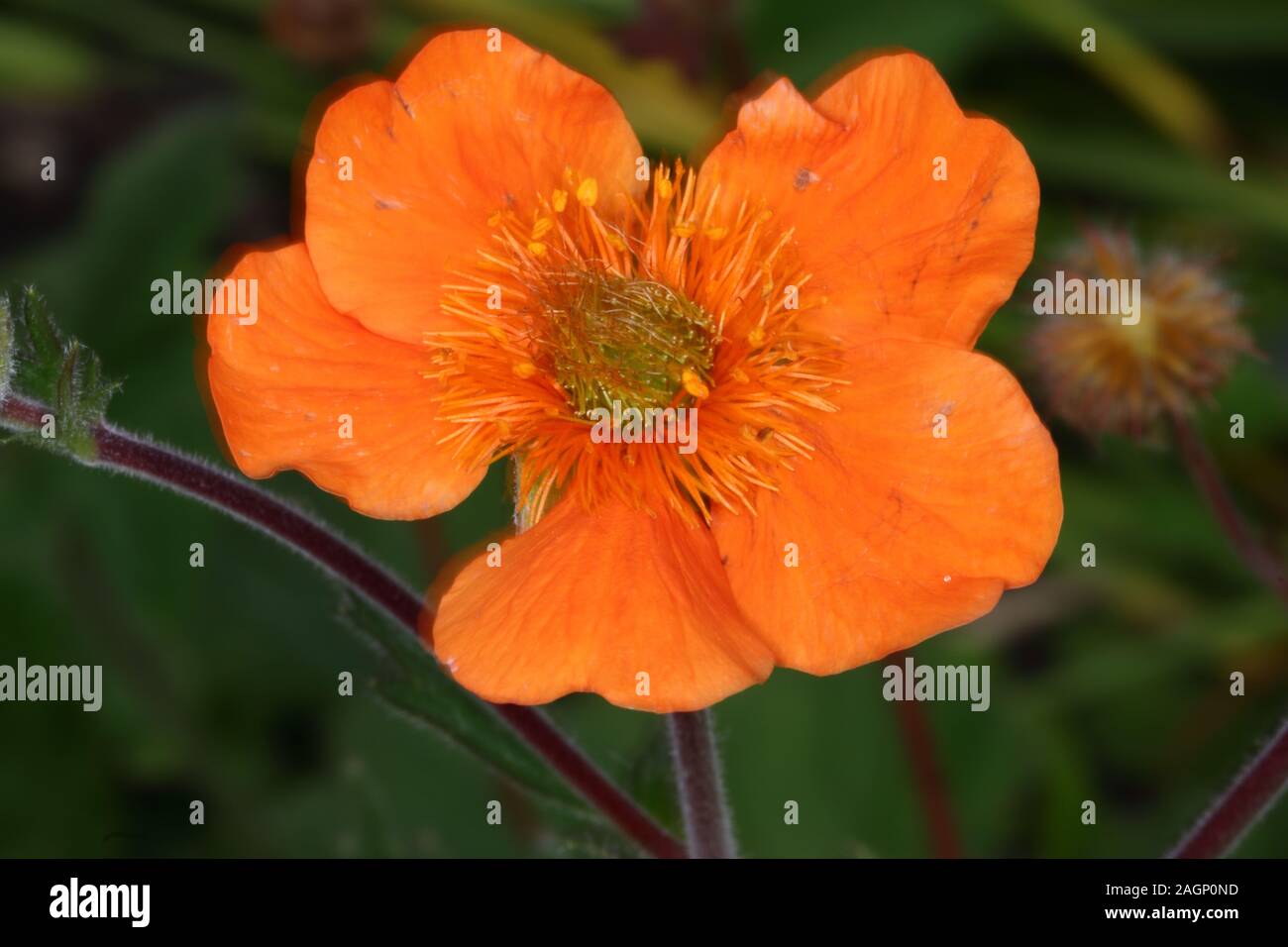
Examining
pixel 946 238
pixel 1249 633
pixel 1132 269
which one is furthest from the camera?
pixel 1249 633

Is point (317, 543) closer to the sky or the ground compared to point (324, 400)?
closer to the ground

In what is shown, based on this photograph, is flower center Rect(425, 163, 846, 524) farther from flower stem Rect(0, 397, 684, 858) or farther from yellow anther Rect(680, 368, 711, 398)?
flower stem Rect(0, 397, 684, 858)

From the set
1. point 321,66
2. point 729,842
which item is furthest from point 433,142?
point 321,66

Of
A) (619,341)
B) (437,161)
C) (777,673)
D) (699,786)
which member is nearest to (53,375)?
(437,161)

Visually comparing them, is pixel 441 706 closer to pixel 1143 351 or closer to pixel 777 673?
pixel 1143 351

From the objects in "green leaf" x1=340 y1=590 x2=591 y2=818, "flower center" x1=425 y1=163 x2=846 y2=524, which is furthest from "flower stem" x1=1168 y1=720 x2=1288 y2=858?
"green leaf" x1=340 y1=590 x2=591 y2=818

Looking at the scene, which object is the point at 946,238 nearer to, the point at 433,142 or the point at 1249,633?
the point at 433,142
